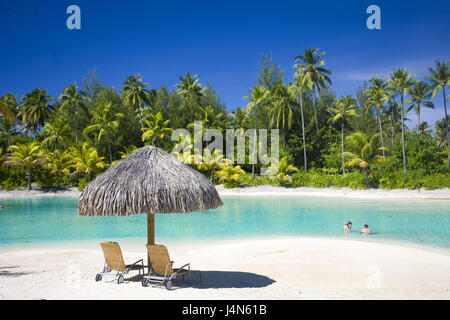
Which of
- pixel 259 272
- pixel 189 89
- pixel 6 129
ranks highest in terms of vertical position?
pixel 189 89

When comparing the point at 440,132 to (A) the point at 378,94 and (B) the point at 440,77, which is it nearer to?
(A) the point at 378,94

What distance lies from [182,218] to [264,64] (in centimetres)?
2736

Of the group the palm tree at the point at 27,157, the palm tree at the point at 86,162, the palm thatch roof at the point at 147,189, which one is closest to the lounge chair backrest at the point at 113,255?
the palm thatch roof at the point at 147,189

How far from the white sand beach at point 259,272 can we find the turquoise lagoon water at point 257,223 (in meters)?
1.99

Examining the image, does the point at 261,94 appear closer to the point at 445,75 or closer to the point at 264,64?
the point at 264,64

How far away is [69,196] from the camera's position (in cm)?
3142

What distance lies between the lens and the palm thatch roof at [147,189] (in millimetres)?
6180

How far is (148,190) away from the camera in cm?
618

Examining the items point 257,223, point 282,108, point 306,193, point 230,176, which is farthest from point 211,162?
point 257,223

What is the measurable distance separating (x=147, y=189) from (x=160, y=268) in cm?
139

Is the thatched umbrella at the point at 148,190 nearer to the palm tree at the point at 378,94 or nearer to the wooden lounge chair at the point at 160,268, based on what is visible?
the wooden lounge chair at the point at 160,268
